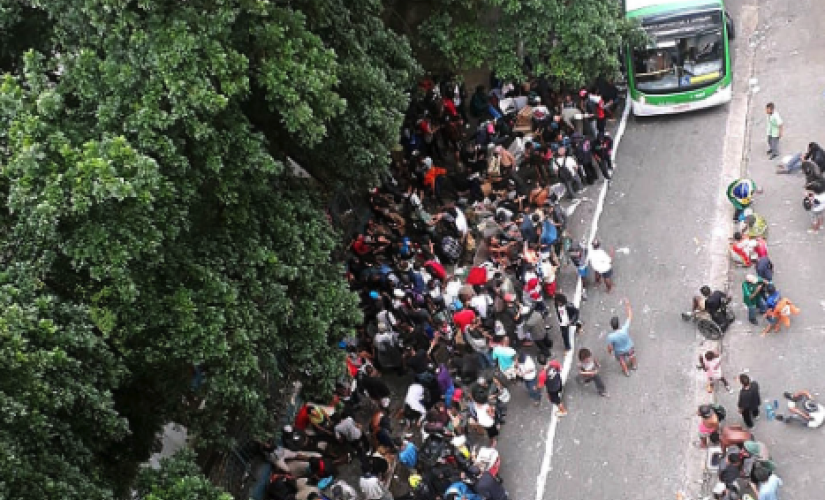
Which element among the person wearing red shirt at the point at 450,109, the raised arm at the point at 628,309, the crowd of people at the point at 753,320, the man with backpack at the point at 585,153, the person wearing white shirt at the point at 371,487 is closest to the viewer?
the crowd of people at the point at 753,320

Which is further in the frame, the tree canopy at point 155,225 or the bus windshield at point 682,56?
the bus windshield at point 682,56

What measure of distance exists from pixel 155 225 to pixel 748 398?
7.89 m

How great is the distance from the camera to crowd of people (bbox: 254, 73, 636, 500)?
498 inches

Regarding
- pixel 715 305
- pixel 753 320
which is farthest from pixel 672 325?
pixel 753 320

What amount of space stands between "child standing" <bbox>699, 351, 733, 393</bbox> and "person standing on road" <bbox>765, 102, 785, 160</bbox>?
211 inches

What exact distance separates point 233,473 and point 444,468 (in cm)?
299

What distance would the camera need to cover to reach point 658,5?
1784 cm

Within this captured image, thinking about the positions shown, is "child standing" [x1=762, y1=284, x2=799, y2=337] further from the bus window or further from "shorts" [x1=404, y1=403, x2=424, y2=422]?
the bus window

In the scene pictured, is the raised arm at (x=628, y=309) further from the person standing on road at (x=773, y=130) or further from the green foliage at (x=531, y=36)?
the person standing on road at (x=773, y=130)

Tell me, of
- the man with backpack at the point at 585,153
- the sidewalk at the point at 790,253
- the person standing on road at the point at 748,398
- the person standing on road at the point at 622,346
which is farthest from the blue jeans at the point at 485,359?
the man with backpack at the point at 585,153

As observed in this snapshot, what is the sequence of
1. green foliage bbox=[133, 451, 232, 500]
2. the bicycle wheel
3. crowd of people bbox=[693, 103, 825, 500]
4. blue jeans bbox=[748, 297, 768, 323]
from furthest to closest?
the bicycle wheel, blue jeans bbox=[748, 297, 768, 323], crowd of people bbox=[693, 103, 825, 500], green foliage bbox=[133, 451, 232, 500]

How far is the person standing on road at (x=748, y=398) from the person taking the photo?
11688 mm

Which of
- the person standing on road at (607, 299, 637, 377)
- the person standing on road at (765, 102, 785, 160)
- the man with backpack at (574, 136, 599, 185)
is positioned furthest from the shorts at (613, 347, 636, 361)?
the person standing on road at (765, 102, 785, 160)

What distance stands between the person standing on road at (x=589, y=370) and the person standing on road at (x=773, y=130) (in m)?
6.17
